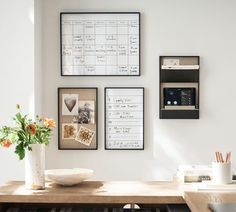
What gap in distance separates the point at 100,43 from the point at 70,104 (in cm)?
63

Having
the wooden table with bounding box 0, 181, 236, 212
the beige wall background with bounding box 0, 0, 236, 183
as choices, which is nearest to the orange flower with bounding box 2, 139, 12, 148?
the wooden table with bounding box 0, 181, 236, 212

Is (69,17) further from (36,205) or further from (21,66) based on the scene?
(36,205)

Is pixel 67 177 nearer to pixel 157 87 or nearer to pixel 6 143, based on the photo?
pixel 6 143

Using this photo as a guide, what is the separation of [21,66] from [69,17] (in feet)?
2.28

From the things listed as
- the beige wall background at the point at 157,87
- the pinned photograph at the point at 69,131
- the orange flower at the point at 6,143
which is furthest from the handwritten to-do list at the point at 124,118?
the orange flower at the point at 6,143

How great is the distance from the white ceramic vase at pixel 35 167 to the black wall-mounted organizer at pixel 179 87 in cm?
198

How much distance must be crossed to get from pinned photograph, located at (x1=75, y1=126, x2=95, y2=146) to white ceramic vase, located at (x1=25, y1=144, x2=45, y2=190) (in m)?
1.85

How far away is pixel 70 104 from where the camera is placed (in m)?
4.58

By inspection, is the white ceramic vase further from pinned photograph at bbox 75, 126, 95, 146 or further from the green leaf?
pinned photograph at bbox 75, 126, 95, 146

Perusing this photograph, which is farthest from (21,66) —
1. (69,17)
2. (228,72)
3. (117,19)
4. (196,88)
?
(228,72)

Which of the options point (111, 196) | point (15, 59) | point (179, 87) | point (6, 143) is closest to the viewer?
point (111, 196)

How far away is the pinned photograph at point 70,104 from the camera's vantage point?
180 inches

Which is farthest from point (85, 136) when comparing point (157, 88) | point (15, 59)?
point (15, 59)

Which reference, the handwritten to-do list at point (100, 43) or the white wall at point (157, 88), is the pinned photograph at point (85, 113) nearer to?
the white wall at point (157, 88)
